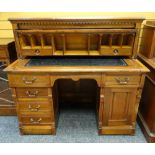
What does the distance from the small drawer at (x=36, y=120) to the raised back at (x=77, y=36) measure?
0.64 meters

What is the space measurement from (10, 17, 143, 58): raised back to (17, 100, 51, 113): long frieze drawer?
48cm

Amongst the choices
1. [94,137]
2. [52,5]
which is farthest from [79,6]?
[94,137]

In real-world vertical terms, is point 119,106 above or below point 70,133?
above

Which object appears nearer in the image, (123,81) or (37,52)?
(123,81)

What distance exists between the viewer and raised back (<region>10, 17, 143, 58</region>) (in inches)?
56.4

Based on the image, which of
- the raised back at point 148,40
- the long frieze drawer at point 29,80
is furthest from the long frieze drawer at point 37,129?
the raised back at point 148,40

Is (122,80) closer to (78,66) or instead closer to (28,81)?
(78,66)

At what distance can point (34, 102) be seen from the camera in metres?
1.48

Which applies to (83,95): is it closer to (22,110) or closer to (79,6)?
(22,110)

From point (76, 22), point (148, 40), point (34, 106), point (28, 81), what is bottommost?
point (34, 106)

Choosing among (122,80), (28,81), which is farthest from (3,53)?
(122,80)

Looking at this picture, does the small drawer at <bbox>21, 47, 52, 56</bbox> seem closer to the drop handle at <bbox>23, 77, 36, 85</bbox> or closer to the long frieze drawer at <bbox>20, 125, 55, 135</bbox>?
the drop handle at <bbox>23, 77, 36, 85</bbox>

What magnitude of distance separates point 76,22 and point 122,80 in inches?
26.9

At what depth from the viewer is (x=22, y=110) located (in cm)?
152
